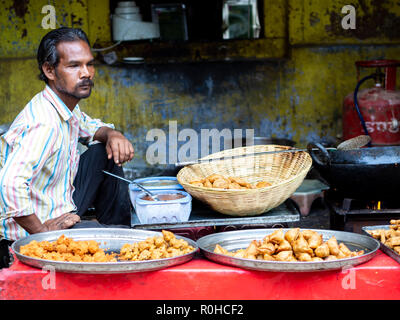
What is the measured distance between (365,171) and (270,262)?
1077 millimetres

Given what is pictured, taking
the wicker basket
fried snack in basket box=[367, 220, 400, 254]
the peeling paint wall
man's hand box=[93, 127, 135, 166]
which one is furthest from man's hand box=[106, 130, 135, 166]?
the peeling paint wall

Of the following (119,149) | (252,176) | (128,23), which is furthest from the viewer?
(128,23)

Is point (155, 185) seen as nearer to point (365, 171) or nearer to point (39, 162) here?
point (39, 162)

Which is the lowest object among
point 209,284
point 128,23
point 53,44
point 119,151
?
point 209,284

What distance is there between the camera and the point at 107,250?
244cm

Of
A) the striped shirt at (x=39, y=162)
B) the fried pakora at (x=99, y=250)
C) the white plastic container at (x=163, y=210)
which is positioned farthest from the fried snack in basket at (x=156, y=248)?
the striped shirt at (x=39, y=162)

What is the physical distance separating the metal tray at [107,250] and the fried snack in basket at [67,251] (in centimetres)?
5

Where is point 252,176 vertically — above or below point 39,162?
below

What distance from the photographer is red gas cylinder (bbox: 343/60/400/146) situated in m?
4.70

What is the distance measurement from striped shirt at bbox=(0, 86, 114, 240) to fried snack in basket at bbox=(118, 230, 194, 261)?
63cm

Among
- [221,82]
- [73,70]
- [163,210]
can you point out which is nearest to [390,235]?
[163,210]

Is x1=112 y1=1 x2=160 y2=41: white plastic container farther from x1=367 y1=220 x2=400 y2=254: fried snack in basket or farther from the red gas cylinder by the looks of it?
x1=367 y1=220 x2=400 y2=254: fried snack in basket
